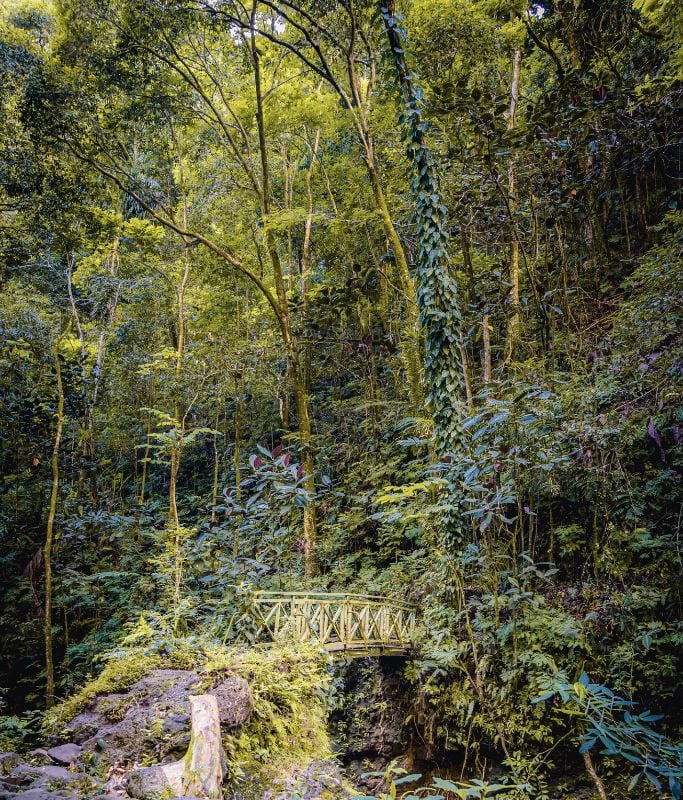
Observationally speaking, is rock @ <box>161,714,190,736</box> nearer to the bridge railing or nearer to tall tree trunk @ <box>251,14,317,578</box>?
the bridge railing

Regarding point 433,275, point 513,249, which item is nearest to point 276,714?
point 433,275

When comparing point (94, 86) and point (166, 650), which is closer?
point (166, 650)

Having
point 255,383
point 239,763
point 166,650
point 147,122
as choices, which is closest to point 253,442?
point 255,383

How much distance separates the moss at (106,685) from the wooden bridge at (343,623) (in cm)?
135

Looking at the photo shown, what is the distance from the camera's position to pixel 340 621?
20.1ft

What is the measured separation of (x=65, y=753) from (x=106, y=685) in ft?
2.19

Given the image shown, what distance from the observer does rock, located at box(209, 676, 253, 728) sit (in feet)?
10.7

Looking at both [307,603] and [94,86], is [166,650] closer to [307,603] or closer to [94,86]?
[307,603]

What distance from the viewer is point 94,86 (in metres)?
8.37

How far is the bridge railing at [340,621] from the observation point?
5.59 m

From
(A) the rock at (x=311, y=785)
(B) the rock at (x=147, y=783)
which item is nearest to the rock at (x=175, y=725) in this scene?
(B) the rock at (x=147, y=783)

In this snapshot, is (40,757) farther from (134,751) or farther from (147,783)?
(147,783)

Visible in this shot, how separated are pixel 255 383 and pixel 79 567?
5.81 metres

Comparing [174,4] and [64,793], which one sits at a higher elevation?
[174,4]
